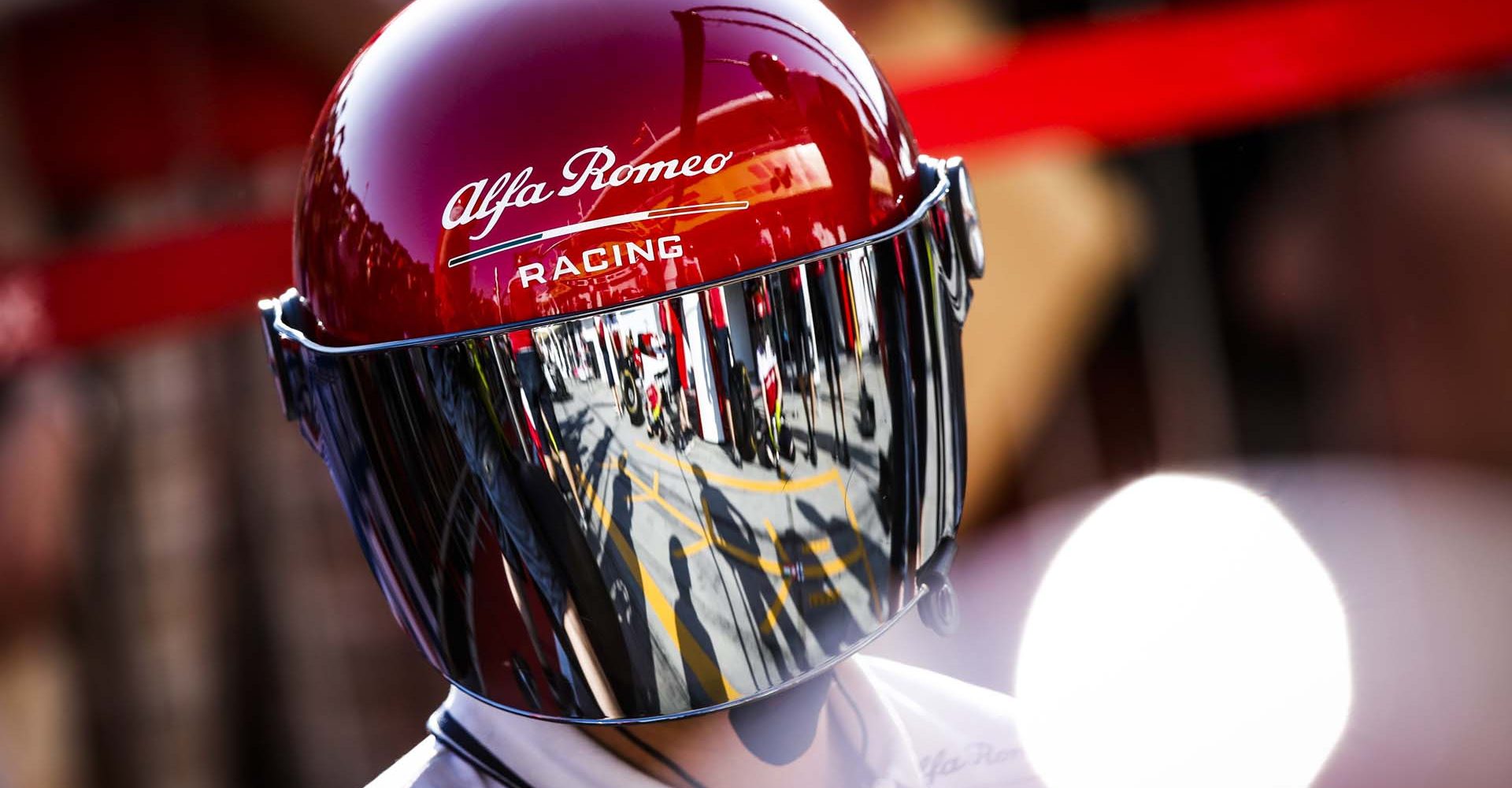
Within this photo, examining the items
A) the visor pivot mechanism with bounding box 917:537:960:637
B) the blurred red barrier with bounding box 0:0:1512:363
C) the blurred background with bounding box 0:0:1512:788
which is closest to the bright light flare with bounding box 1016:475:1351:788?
the visor pivot mechanism with bounding box 917:537:960:637

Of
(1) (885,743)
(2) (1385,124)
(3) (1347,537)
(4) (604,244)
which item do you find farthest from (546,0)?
(2) (1385,124)

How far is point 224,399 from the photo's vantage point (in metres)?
2.55

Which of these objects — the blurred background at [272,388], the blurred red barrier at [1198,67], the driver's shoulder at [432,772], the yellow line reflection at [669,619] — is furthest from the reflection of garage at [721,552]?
the blurred background at [272,388]

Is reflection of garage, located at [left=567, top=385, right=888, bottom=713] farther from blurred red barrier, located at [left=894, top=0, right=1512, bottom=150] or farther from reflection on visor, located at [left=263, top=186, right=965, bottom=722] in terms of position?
blurred red barrier, located at [left=894, top=0, right=1512, bottom=150]

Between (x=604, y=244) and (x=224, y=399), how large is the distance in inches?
84.4

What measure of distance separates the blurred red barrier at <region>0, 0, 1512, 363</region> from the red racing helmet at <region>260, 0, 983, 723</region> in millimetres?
Result: 1210

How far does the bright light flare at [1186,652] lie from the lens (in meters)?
0.76

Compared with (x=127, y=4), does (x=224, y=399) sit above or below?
below

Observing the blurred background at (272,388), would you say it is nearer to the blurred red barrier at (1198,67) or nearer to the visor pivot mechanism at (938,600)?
the blurred red barrier at (1198,67)

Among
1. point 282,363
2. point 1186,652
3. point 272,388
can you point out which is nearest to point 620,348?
point 282,363

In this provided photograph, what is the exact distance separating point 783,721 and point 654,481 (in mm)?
187

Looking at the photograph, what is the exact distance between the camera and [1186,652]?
0.82 meters

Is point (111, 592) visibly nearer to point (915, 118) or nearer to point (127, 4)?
point (127, 4)

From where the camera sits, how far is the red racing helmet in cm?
62
